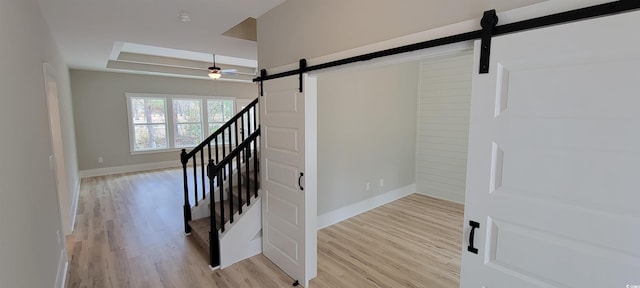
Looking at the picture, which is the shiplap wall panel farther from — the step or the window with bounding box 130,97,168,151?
the window with bounding box 130,97,168,151

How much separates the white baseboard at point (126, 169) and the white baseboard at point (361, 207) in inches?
240

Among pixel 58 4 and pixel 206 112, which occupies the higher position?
pixel 58 4

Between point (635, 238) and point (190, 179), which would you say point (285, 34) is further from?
point (190, 179)

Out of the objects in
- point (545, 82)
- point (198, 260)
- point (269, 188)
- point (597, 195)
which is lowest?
point (198, 260)

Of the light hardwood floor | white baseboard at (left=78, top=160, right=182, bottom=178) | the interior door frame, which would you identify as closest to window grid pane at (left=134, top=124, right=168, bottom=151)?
white baseboard at (left=78, top=160, right=182, bottom=178)

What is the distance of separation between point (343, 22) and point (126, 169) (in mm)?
7716

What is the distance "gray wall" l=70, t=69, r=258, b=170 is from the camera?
21.9 ft

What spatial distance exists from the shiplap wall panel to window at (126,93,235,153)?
627 centimetres

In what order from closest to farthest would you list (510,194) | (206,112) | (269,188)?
(510,194) < (269,188) < (206,112)

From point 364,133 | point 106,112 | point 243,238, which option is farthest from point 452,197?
point 106,112

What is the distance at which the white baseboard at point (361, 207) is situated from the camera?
3.88m

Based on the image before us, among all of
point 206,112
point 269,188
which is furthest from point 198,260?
point 206,112

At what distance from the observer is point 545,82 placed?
1136 mm

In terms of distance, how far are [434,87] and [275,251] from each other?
12.9 ft
